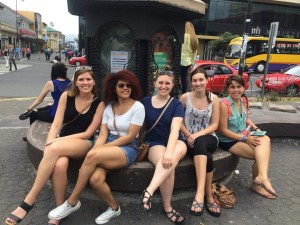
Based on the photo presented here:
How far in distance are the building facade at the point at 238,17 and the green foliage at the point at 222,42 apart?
1955mm

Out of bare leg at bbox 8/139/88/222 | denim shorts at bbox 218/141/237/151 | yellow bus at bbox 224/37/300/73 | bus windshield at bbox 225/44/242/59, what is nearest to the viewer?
bare leg at bbox 8/139/88/222

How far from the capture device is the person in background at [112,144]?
109 inches

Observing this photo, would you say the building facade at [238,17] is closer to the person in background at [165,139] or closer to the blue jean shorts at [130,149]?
the person in background at [165,139]

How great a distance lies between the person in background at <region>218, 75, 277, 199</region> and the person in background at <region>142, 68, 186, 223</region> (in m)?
0.69

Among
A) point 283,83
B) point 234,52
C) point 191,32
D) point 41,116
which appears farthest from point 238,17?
point 41,116

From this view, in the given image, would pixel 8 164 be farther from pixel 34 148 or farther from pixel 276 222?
pixel 276 222

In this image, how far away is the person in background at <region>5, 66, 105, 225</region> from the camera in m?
2.82

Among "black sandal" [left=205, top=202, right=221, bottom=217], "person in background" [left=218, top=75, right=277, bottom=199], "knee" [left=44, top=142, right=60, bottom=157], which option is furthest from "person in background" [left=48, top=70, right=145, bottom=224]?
"person in background" [left=218, top=75, right=277, bottom=199]

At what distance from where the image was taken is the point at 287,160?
4.72 metres

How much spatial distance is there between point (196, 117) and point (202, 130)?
0.17 m

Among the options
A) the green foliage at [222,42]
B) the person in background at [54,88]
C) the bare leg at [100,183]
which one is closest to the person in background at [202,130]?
the bare leg at [100,183]

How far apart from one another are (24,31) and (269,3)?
39716mm

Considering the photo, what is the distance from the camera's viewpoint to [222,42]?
3008 cm

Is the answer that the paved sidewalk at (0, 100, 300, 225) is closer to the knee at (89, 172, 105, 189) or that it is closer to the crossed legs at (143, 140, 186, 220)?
the crossed legs at (143, 140, 186, 220)
